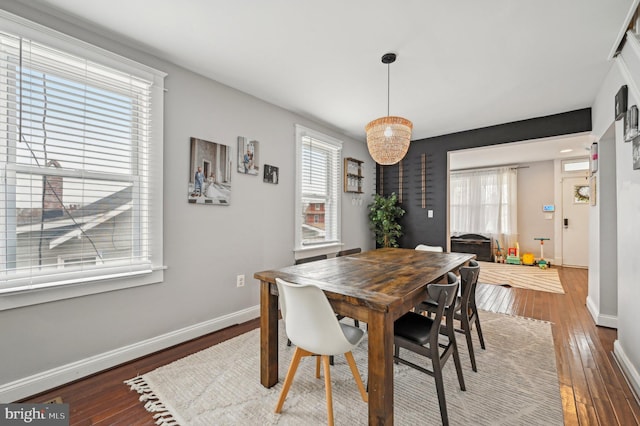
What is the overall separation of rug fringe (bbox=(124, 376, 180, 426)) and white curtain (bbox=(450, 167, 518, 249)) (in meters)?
7.51

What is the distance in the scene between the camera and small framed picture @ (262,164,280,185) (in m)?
3.15

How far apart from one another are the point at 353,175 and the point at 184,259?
287 centimetres

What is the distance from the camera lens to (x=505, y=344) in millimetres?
2408

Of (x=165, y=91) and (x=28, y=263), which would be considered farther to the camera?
(x=165, y=91)

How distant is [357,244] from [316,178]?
144cm

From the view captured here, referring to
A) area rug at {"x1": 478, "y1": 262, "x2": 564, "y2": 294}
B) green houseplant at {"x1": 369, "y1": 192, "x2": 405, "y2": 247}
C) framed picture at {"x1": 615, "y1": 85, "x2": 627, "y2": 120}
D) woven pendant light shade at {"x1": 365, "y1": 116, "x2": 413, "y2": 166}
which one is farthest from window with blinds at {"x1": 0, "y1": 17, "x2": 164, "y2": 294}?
area rug at {"x1": 478, "y1": 262, "x2": 564, "y2": 294}

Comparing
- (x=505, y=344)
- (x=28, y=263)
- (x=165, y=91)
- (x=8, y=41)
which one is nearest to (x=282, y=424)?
(x=28, y=263)

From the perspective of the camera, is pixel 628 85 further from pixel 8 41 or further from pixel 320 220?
pixel 8 41

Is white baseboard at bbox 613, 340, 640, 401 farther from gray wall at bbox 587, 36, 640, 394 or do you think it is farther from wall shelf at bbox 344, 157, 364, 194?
wall shelf at bbox 344, 157, 364, 194

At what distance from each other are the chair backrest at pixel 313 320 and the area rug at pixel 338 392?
1.49 feet

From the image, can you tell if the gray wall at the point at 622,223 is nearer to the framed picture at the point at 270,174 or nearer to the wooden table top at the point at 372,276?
the wooden table top at the point at 372,276

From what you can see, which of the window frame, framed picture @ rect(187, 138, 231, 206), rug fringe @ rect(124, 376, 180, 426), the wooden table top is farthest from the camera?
the window frame

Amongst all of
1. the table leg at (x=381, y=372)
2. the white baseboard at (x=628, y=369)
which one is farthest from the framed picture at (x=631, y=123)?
the table leg at (x=381, y=372)

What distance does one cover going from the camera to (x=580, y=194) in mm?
5961
